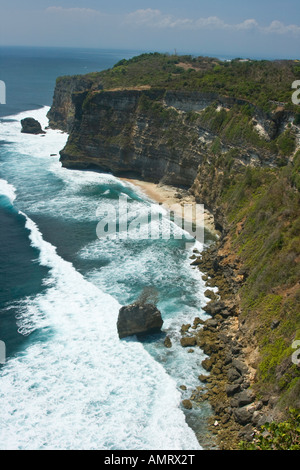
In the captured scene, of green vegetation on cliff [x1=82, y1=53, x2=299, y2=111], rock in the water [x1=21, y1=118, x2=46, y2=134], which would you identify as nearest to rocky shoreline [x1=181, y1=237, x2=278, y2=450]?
green vegetation on cliff [x1=82, y1=53, x2=299, y2=111]

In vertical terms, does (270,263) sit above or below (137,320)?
above

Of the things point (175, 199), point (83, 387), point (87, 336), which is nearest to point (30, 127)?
point (175, 199)

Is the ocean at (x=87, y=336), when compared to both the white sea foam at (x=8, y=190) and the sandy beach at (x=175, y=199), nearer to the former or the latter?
the white sea foam at (x=8, y=190)

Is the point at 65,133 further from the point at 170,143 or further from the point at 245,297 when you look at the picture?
the point at 245,297

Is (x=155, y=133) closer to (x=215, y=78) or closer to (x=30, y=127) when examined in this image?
(x=215, y=78)
